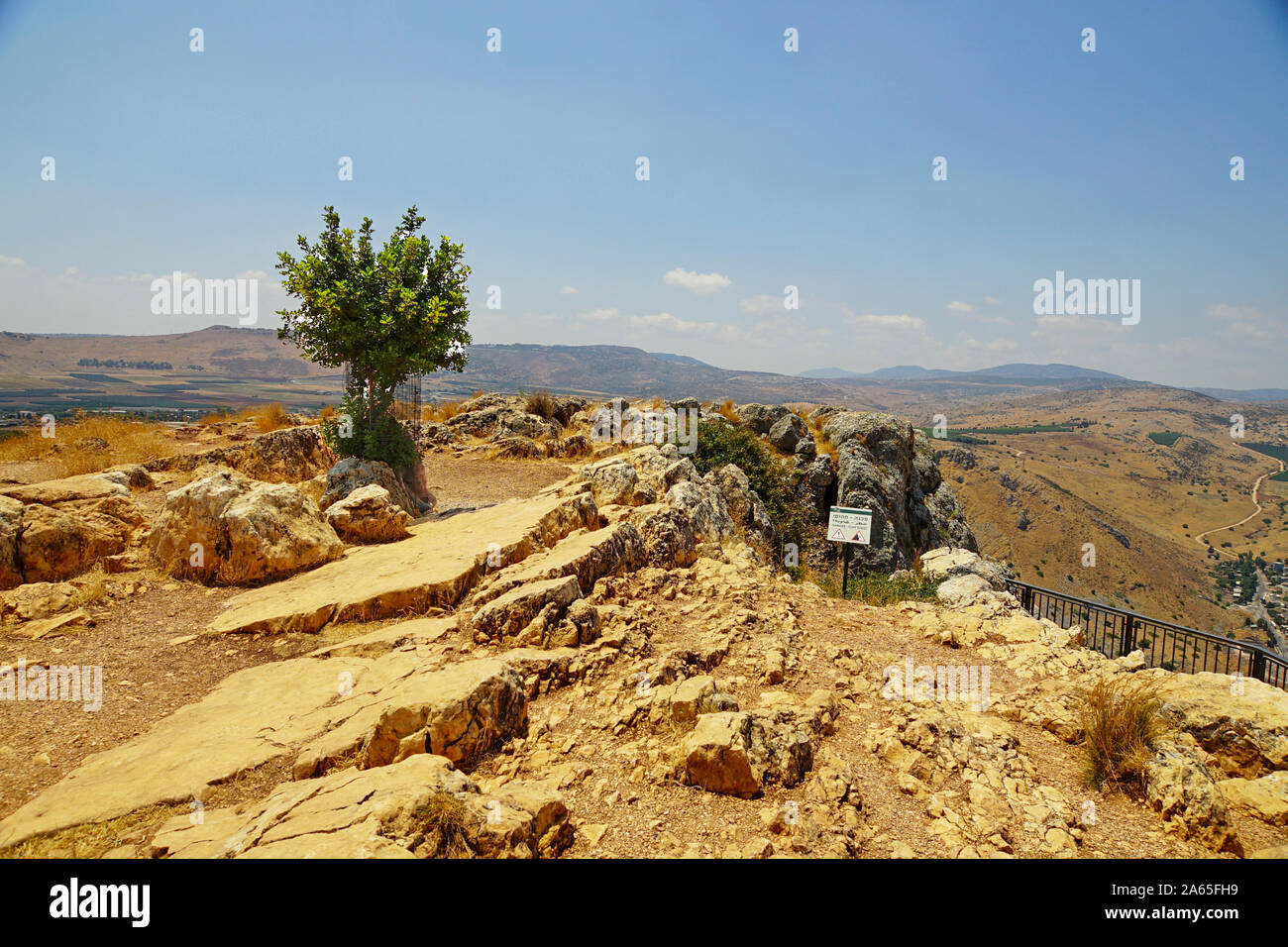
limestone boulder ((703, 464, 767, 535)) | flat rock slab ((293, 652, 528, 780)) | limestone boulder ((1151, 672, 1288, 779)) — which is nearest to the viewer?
flat rock slab ((293, 652, 528, 780))

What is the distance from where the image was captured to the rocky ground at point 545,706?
3.68 m

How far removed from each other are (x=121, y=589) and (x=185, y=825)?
5749 millimetres

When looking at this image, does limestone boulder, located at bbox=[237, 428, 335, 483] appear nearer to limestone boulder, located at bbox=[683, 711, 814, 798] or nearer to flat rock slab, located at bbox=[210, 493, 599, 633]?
flat rock slab, located at bbox=[210, 493, 599, 633]

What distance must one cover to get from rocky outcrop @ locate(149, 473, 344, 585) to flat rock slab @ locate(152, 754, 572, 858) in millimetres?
5254

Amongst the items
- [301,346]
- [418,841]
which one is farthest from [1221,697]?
[301,346]

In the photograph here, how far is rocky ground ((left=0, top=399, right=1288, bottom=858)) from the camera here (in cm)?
368

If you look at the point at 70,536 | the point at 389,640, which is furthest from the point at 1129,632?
the point at 70,536

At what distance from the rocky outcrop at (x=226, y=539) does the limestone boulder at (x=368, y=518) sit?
97 centimetres

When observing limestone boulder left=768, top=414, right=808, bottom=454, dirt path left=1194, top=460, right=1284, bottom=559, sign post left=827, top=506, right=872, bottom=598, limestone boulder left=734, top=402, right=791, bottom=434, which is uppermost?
limestone boulder left=734, top=402, right=791, bottom=434

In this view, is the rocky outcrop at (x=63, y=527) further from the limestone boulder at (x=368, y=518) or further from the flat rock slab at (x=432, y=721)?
the flat rock slab at (x=432, y=721)

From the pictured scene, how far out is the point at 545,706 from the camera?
5.12m

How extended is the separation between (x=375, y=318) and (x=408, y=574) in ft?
20.0

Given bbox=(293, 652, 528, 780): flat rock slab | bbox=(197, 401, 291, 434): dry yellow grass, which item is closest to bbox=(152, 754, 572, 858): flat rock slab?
bbox=(293, 652, 528, 780): flat rock slab

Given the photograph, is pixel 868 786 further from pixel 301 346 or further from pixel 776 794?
pixel 301 346
